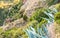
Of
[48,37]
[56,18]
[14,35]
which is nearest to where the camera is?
[48,37]

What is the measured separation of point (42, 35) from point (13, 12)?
13.2 meters

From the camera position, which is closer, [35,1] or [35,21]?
[35,21]

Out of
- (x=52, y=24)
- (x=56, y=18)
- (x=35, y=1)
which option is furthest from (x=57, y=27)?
(x=35, y=1)

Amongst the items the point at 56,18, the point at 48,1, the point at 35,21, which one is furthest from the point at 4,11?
the point at 56,18

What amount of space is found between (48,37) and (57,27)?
1.22ft

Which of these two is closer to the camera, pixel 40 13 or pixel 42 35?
pixel 42 35

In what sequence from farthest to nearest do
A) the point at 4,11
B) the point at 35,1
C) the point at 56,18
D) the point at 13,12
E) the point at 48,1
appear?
the point at 4,11 < the point at 13,12 < the point at 35,1 < the point at 48,1 < the point at 56,18

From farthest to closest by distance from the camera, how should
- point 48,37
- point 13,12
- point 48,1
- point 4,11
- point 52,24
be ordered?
point 4,11
point 13,12
point 48,1
point 52,24
point 48,37

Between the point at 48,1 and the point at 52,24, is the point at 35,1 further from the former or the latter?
the point at 52,24

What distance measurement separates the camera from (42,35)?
20.2ft

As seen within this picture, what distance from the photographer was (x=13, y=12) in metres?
19.2

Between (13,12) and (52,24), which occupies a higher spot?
(52,24)

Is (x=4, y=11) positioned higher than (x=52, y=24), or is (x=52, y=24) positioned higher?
(x=52, y=24)

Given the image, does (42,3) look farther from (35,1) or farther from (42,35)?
(42,35)
